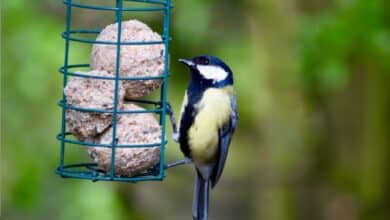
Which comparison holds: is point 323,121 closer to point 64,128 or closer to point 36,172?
point 36,172

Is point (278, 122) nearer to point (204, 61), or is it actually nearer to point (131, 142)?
point (204, 61)

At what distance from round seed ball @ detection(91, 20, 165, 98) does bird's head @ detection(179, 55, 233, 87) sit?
1.01 ft

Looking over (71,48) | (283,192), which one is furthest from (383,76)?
(71,48)

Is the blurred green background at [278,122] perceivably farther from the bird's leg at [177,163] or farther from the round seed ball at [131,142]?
the round seed ball at [131,142]

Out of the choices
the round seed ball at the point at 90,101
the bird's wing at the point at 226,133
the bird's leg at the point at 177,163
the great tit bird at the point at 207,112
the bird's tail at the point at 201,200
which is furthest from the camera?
the bird's tail at the point at 201,200

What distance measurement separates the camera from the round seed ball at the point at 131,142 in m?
4.69

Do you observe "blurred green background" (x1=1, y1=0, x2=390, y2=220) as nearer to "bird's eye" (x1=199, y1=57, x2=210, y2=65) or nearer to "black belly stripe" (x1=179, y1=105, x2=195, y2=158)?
"black belly stripe" (x1=179, y1=105, x2=195, y2=158)

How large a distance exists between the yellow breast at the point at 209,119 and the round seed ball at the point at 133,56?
0.45 meters

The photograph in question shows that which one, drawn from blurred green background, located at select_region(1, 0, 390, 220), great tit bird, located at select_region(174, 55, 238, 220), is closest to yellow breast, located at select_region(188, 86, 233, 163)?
great tit bird, located at select_region(174, 55, 238, 220)

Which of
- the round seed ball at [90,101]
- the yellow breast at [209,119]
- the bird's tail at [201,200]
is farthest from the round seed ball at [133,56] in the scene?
→ the bird's tail at [201,200]

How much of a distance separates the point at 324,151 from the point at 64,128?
427 centimetres

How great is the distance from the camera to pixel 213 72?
5.09 metres

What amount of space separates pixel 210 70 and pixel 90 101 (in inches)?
29.8

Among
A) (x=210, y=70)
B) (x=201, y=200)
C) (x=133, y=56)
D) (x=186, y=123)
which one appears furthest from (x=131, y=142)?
(x=201, y=200)
